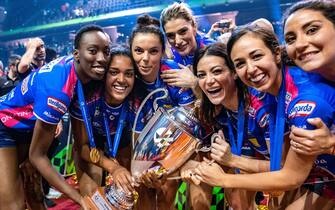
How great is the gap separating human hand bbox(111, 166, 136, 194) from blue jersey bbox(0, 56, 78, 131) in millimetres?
463

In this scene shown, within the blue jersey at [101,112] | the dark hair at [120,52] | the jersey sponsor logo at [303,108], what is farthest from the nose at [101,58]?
the jersey sponsor logo at [303,108]

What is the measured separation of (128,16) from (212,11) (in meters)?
4.08

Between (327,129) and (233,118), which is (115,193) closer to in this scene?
(233,118)

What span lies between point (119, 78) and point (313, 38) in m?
1.20

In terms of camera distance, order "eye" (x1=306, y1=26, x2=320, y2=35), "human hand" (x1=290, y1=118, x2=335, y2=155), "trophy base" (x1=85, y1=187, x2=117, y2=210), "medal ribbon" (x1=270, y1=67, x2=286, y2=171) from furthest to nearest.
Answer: "trophy base" (x1=85, y1=187, x2=117, y2=210)
"medal ribbon" (x1=270, y1=67, x2=286, y2=171)
"eye" (x1=306, y1=26, x2=320, y2=35)
"human hand" (x1=290, y1=118, x2=335, y2=155)

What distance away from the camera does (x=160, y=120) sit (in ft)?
6.36

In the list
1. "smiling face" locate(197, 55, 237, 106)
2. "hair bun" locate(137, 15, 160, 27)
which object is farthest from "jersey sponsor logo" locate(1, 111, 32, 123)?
"smiling face" locate(197, 55, 237, 106)

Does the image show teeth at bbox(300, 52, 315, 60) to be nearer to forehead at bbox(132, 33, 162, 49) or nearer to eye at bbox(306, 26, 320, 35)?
eye at bbox(306, 26, 320, 35)

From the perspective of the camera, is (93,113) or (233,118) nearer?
(233,118)

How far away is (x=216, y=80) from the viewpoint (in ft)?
7.13

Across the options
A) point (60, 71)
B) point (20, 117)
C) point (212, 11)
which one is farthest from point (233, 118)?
point (212, 11)

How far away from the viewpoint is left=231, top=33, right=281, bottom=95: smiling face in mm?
1761

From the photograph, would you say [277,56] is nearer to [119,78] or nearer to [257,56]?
[257,56]

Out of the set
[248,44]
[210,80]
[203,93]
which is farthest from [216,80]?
[248,44]
